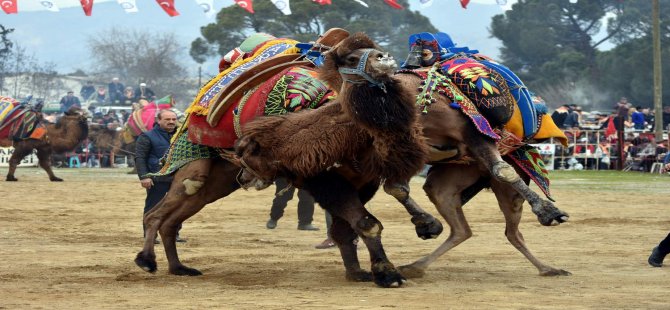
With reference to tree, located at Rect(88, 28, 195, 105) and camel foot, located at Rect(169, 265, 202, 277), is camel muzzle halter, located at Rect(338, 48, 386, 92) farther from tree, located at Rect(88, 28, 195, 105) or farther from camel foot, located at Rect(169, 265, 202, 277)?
tree, located at Rect(88, 28, 195, 105)

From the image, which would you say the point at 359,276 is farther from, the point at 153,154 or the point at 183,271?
the point at 153,154

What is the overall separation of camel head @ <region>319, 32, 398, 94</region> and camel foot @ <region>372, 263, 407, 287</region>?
1.36m

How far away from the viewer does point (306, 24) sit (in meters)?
54.1

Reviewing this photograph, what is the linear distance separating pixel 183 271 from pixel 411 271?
6.26ft

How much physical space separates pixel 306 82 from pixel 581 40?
55583mm

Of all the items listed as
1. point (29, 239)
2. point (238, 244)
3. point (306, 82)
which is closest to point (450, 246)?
point (306, 82)

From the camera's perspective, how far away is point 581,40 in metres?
63.5

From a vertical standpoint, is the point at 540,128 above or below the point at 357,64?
below

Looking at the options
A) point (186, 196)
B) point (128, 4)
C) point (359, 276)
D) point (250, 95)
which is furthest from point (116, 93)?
point (359, 276)

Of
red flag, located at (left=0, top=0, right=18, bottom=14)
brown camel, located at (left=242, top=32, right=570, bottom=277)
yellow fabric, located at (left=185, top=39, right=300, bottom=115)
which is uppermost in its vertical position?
red flag, located at (left=0, top=0, right=18, bottom=14)

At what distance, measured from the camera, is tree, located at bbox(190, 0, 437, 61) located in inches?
2101

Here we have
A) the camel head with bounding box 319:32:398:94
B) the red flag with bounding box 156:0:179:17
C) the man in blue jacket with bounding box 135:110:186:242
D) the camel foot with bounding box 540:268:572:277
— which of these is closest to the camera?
the camel head with bounding box 319:32:398:94

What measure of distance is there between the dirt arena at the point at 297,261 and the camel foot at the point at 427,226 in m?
0.39

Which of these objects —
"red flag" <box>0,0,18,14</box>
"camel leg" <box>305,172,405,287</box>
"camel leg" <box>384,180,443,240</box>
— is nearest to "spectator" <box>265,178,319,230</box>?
"camel leg" <box>384,180,443,240</box>
